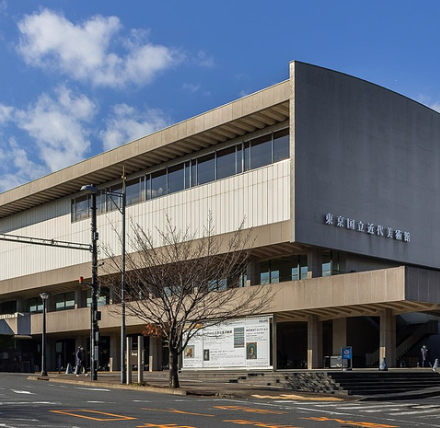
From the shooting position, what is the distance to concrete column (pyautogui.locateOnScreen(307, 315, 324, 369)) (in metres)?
46.3

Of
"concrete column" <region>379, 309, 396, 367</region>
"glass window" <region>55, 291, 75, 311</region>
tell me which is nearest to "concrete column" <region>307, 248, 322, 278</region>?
"concrete column" <region>379, 309, 396, 367</region>

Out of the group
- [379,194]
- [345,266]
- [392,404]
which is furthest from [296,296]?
[392,404]

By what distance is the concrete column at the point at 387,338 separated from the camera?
43.6 m

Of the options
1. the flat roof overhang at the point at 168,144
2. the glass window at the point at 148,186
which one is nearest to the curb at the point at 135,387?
the flat roof overhang at the point at 168,144

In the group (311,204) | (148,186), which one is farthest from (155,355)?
(311,204)

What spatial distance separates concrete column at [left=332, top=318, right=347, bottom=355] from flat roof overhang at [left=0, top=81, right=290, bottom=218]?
1270cm

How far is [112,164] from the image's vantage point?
57.5m

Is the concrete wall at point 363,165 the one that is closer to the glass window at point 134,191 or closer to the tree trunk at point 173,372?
the tree trunk at point 173,372

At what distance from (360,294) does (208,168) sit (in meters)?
14.6

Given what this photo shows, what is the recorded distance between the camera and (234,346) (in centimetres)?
4712

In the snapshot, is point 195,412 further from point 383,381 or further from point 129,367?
point 383,381

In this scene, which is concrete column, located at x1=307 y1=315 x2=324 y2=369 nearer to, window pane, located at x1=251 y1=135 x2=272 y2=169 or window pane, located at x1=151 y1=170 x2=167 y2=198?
window pane, located at x1=251 y1=135 x2=272 y2=169

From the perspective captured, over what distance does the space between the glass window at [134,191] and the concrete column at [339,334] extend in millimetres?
17391

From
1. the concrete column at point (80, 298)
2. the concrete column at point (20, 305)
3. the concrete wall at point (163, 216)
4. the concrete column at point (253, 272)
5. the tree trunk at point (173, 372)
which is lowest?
the tree trunk at point (173, 372)
